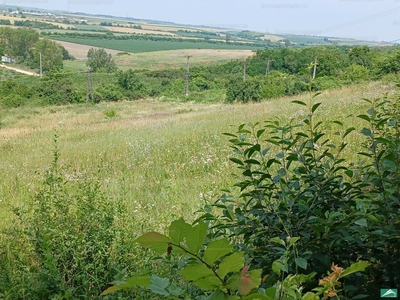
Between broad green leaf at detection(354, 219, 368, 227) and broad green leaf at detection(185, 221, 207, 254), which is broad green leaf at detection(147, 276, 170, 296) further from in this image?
broad green leaf at detection(354, 219, 368, 227)

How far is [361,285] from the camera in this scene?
1832 mm

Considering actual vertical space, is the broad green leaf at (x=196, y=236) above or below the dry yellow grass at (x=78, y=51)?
above

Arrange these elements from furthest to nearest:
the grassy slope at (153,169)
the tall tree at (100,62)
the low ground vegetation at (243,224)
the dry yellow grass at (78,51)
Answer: the dry yellow grass at (78,51) → the tall tree at (100,62) → the grassy slope at (153,169) → the low ground vegetation at (243,224)

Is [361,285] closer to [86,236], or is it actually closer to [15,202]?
[86,236]

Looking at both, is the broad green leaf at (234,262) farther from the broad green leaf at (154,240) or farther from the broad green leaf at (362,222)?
the broad green leaf at (362,222)

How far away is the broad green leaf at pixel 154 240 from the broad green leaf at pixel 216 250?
0.26 ft

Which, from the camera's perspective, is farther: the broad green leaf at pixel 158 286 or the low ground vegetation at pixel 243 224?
the low ground vegetation at pixel 243 224

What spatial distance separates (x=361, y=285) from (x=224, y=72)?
65.1 meters

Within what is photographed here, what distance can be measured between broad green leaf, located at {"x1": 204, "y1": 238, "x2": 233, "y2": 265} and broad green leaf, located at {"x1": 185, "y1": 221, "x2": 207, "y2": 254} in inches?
1.3

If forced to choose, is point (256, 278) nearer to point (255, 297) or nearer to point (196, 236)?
point (255, 297)

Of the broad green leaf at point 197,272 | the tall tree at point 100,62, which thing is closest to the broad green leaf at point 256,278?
the broad green leaf at point 197,272

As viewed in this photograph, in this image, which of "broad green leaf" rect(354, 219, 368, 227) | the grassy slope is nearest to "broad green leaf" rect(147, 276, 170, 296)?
"broad green leaf" rect(354, 219, 368, 227)

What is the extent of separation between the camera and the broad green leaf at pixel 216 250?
2.74ft

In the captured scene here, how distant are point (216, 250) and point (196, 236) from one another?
58mm
